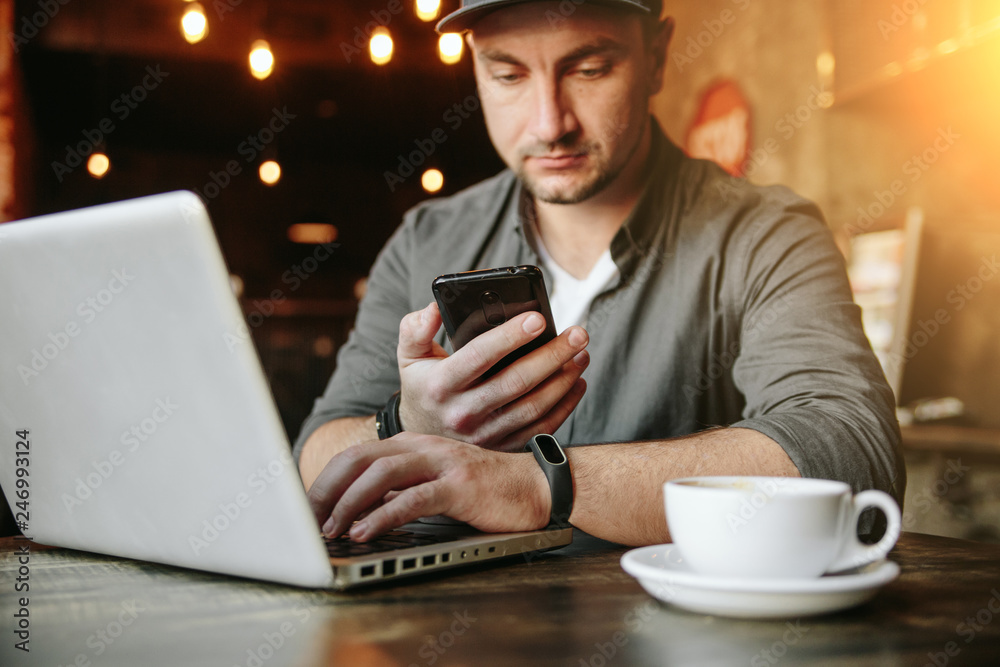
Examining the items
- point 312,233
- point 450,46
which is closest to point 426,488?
point 450,46

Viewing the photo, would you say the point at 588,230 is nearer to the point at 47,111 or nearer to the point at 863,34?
the point at 863,34

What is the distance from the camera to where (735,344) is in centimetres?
138

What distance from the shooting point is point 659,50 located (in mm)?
1472

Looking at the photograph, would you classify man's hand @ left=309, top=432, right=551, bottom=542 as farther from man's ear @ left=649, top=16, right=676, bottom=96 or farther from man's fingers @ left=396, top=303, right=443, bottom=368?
man's ear @ left=649, top=16, right=676, bottom=96

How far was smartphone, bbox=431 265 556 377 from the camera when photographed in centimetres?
92

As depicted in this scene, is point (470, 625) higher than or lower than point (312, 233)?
lower

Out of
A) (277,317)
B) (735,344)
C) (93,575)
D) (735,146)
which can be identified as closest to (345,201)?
(277,317)
